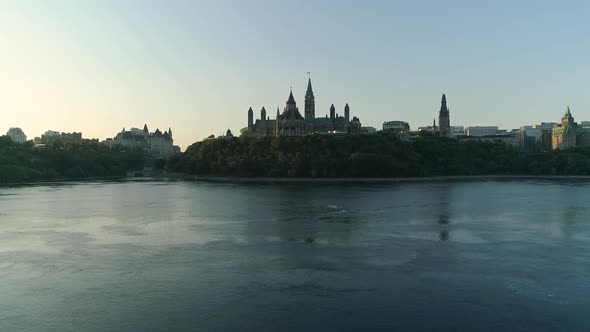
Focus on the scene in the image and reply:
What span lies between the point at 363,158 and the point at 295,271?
91.4 m

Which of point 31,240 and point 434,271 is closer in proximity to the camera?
point 434,271

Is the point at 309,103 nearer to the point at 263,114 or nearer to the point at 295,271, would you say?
the point at 263,114

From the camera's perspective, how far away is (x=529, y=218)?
51188mm

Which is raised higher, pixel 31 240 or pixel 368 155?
pixel 368 155

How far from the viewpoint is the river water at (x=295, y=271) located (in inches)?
833

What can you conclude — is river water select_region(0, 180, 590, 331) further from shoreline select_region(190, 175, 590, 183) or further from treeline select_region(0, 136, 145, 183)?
treeline select_region(0, 136, 145, 183)

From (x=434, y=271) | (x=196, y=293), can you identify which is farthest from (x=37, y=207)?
(x=434, y=271)

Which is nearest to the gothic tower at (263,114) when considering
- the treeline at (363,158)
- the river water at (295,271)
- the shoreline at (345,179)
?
the treeline at (363,158)

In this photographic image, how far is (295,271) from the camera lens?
2872 cm

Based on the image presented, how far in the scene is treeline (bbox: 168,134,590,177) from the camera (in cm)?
12025

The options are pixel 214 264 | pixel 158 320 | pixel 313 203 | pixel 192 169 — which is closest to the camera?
pixel 158 320

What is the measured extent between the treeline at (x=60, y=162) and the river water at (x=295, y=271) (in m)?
67.6

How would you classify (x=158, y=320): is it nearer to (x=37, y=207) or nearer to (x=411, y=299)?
(x=411, y=299)

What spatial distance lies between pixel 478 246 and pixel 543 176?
354ft
